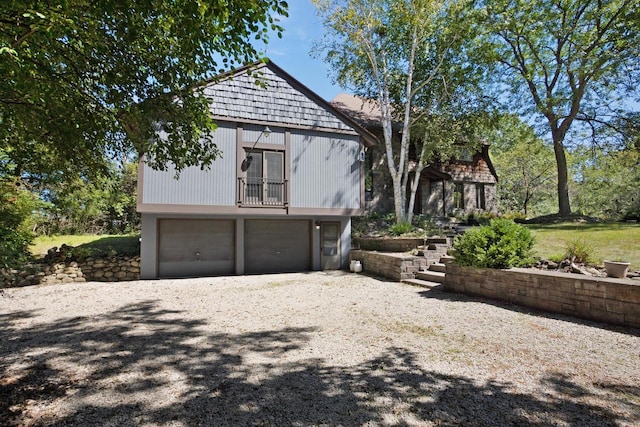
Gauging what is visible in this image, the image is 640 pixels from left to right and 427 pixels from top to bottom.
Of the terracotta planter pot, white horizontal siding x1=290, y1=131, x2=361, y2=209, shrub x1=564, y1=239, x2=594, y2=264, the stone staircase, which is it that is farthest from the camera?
white horizontal siding x1=290, y1=131, x2=361, y2=209

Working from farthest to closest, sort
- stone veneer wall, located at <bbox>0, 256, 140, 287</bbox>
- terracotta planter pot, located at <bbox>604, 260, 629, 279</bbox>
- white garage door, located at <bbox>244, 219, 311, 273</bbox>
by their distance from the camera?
white garage door, located at <bbox>244, 219, 311, 273</bbox> < stone veneer wall, located at <bbox>0, 256, 140, 287</bbox> < terracotta planter pot, located at <bbox>604, 260, 629, 279</bbox>

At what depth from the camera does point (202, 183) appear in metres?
10.7

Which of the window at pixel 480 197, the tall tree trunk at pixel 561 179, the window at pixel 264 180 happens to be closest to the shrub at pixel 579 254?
the window at pixel 264 180

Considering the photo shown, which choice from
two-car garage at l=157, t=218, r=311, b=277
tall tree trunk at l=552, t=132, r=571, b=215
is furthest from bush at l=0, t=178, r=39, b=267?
tall tree trunk at l=552, t=132, r=571, b=215

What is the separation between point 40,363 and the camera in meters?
3.84

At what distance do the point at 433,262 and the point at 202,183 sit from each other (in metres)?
7.52

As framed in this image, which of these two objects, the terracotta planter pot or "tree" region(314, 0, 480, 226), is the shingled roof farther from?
the terracotta planter pot

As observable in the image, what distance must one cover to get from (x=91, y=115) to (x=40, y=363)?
325 cm

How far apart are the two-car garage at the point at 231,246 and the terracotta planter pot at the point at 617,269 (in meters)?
9.07

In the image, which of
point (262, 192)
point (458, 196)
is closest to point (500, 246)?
point (262, 192)

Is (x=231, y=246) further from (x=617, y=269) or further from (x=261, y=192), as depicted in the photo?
(x=617, y=269)

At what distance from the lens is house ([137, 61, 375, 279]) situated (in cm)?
1074

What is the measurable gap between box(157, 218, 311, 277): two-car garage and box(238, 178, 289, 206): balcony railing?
1.11 meters

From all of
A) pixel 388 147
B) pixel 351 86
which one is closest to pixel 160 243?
pixel 388 147
